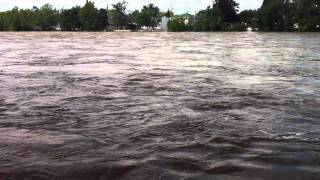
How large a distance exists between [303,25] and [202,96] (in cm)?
8135

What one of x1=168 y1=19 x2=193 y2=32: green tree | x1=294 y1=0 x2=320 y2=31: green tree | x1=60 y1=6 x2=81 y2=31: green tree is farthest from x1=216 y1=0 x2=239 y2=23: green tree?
x1=60 y1=6 x2=81 y2=31: green tree

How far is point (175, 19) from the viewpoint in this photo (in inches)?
4476

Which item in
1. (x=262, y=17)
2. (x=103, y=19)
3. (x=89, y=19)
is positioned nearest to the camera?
(x=262, y=17)

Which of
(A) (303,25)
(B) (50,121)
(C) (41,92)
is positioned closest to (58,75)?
(C) (41,92)

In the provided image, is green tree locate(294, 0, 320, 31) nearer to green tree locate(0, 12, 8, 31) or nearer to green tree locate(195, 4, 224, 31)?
green tree locate(195, 4, 224, 31)

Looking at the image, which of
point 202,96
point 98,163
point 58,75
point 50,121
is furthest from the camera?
point 58,75

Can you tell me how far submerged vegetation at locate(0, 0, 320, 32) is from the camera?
89.8 m

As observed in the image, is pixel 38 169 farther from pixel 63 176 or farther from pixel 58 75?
pixel 58 75

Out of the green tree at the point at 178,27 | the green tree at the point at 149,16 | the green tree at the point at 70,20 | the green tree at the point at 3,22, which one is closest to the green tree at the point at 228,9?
the green tree at the point at 178,27

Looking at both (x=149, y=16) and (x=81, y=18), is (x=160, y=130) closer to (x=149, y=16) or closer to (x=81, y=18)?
(x=81, y=18)

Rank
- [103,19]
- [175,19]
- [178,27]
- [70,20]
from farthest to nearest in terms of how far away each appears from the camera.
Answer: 1. [103,19]
2. [70,20]
3. [175,19]
4. [178,27]

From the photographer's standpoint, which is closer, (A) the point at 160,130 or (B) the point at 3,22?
(A) the point at 160,130

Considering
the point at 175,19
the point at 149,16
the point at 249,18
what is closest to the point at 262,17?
the point at 249,18

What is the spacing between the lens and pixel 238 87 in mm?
9977
